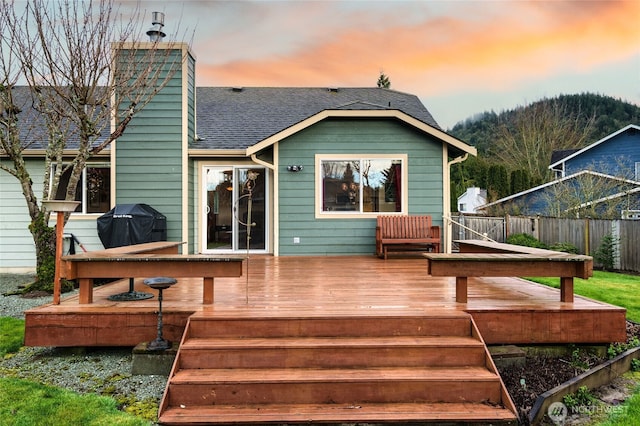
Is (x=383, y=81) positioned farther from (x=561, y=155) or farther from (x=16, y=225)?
(x=16, y=225)

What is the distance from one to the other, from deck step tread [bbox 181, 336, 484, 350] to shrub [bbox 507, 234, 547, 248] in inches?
355

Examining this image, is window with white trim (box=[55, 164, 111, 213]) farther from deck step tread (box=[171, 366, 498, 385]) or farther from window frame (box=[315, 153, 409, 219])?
deck step tread (box=[171, 366, 498, 385])

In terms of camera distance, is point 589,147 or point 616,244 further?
point 589,147

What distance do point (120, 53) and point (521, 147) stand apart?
2612 centimetres

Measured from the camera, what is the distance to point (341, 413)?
8.90 ft

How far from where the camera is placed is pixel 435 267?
11.9ft

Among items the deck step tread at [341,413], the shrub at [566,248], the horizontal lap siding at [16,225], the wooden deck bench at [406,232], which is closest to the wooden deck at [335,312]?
the deck step tread at [341,413]

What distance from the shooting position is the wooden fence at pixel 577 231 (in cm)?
963

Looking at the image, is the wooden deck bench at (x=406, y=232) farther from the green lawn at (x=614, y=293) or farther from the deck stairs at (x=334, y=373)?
the deck stairs at (x=334, y=373)

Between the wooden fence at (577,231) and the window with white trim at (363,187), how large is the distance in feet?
4.57

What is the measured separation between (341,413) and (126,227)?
5.77 metres

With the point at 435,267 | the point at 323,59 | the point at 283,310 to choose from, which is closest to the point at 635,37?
the point at 323,59

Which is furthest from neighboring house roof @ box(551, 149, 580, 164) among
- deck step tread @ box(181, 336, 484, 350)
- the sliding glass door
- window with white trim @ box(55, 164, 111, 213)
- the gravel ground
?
the gravel ground

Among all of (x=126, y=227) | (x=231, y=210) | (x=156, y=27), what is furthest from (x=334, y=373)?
(x=156, y=27)
